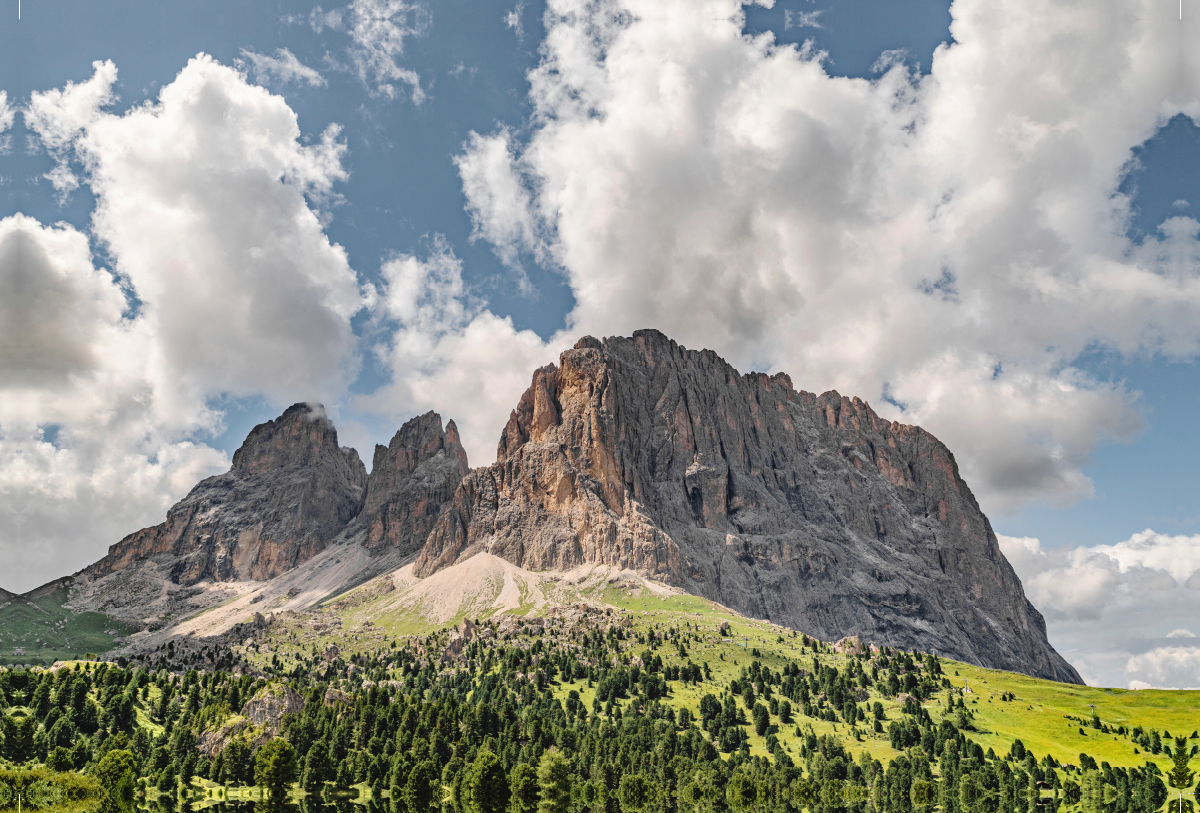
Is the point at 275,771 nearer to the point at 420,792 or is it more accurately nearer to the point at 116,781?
the point at 116,781

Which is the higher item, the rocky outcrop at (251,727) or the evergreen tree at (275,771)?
the rocky outcrop at (251,727)

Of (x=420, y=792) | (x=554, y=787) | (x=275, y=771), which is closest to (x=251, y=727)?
(x=275, y=771)

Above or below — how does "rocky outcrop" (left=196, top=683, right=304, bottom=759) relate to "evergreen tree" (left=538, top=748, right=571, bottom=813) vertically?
above

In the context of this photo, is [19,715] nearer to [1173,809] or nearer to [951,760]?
[951,760]

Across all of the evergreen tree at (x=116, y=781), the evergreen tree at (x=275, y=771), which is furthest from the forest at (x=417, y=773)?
the evergreen tree at (x=275, y=771)

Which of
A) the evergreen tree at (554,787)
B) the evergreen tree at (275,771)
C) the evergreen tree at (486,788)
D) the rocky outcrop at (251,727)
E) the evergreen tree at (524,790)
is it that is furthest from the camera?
the rocky outcrop at (251,727)

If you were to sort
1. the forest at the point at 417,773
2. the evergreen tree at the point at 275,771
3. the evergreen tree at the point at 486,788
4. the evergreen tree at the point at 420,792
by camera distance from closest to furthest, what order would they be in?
the evergreen tree at the point at 486,788
the forest at the point at 417,773
the evergreen tree at the point at 420,792
the evergreen tree at the point at 275,771

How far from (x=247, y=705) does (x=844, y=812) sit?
146 m

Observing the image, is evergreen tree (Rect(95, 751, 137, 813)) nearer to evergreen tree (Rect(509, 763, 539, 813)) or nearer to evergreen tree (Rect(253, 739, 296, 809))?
evergreen tree (Rect(253, 739, 296, 809))

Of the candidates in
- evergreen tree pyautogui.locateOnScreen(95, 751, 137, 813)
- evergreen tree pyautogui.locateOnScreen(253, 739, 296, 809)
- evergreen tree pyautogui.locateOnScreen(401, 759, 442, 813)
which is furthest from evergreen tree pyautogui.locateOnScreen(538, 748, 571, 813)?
evergreen tree pyautogui.locateOnScreen(95, 751, 137, 813)

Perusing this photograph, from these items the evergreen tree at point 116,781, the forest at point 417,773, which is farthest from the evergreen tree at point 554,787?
the evergreen tree at point 116,781

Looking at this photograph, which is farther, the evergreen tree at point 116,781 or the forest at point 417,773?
the forest at point 417,773

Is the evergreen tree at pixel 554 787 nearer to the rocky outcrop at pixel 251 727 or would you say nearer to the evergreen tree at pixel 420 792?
the evergreen tree at pixel 420 792

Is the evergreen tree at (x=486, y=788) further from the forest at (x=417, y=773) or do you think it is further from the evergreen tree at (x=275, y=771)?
the evergreen tree at (x=275, y=771)
